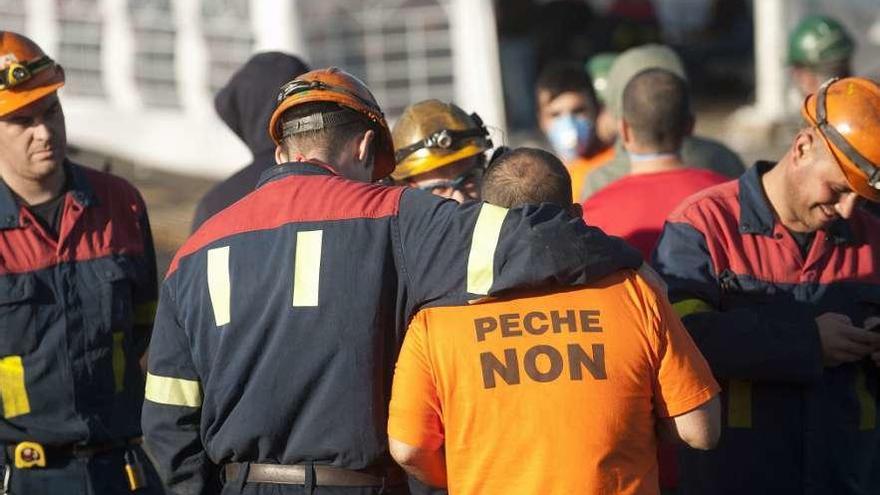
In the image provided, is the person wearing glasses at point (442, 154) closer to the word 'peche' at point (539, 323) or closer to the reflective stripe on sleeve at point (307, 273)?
the reflective stripe on sleeve at point (307, 273)

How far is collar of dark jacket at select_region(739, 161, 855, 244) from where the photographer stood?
14.1 feet

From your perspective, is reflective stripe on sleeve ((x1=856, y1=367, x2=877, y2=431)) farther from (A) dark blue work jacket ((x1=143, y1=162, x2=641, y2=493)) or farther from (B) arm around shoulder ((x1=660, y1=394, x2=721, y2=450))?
(A) dark blue work jacket ((x1=143, y1=162, x2=641, y2=493))

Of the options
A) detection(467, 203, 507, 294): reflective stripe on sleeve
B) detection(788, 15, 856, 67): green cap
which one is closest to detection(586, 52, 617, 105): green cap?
detection(788, 15, 856, 67): green cap

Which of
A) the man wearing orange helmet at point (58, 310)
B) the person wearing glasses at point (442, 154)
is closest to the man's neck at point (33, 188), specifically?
the man wearing orange helmet at point (58, 310)

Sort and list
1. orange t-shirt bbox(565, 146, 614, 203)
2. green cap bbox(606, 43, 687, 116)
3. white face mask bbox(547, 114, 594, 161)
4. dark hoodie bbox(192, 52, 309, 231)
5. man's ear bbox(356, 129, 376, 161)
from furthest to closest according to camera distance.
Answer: white face mask bbox(547, 114, 594, 161)
orange t-shirt bbox(565, 146, 614, 203)
green cap bbox(606, 43, 687, 116)
dark hoodie bbox(192, 52, 309, 231)
man's ear bbox(356, 129, 376, 161)

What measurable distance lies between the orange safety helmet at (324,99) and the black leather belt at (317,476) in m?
0.88

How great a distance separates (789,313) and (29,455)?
8.24 ft

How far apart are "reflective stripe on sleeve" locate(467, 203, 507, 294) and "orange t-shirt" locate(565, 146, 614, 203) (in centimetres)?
352

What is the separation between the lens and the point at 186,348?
3904 mm

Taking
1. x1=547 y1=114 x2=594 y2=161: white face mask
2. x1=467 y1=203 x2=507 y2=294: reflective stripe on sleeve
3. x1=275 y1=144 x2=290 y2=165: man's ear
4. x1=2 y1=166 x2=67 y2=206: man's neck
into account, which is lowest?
x1=547 y1=114 x2=594 y2=161: white face mask

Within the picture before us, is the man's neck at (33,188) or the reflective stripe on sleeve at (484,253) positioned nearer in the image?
the reflective stripe on sleeve at (484,253)

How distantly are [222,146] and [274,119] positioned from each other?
37.3 feet

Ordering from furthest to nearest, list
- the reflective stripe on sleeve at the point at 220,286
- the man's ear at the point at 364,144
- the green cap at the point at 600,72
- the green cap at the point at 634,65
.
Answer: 1. the green cap at the point at 600,72
2. the green cap at the point at 634,65
3. the man's ear at the point at 364,144
4. the reflective stripe on sleeve at the point at 220,286

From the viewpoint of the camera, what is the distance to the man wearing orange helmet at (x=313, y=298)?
143 inches
